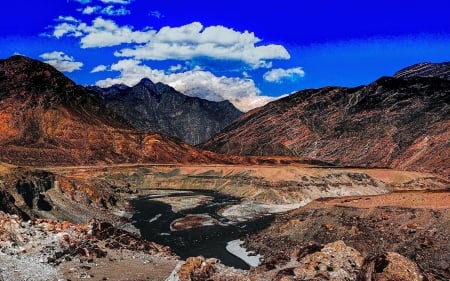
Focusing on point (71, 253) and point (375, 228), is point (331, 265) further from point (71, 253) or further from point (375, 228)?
point (375, 228)

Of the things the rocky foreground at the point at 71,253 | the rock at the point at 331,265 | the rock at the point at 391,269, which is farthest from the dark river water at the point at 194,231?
the rock at the point at 391,269

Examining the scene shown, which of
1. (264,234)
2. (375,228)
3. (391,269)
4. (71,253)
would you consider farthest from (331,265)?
(264,234)

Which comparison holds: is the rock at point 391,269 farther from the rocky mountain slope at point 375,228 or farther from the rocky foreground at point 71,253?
the rocky mountain slope at point 375,228

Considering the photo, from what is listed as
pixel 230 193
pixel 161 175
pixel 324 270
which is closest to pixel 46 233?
pixel 324 270

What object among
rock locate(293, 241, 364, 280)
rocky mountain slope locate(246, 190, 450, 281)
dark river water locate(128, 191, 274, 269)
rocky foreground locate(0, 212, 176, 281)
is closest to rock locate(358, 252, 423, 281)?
rock locate(293, 241, 364, 280)

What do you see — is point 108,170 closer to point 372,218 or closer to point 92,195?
point 92,195

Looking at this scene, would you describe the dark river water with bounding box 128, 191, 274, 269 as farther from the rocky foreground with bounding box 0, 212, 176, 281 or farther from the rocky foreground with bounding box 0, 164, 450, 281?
the rocky foreground with bounding box 0, 212, 176, 281
